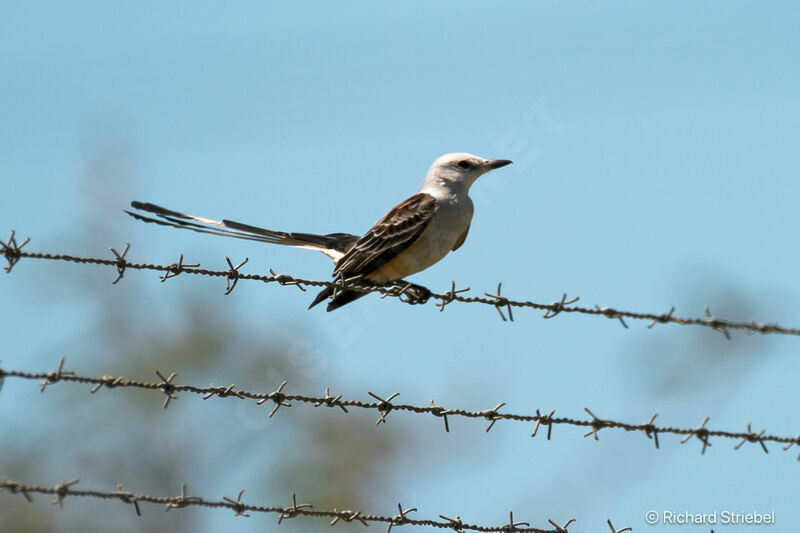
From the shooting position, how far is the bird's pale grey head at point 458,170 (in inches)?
237

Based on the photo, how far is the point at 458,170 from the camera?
19.9ft

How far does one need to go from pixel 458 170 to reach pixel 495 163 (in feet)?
0.95

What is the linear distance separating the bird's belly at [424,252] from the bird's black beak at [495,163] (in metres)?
0.54

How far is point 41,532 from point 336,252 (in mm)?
10941

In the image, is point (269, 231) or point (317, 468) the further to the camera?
point (317, 468)

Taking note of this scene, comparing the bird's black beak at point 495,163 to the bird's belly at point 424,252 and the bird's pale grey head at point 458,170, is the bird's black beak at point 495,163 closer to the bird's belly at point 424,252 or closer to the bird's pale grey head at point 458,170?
the bird's pale grey head at point 458,170

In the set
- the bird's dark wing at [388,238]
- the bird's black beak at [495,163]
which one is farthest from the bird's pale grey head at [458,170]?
the bird's dark wing at [388,238]

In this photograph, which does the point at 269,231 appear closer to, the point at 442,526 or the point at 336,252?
the point at 336,252

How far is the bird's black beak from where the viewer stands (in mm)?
6180

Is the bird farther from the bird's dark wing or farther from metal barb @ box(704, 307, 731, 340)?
metal barb @ box(704, 307, 731, 340)

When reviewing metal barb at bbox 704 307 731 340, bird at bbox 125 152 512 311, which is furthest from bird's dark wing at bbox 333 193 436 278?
metal barb at bbox 704 307 731 340

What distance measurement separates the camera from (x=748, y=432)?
13.2 ft

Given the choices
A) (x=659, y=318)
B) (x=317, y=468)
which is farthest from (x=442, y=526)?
(x=317, y=468)

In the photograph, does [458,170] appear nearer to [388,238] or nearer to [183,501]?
[388,238]
